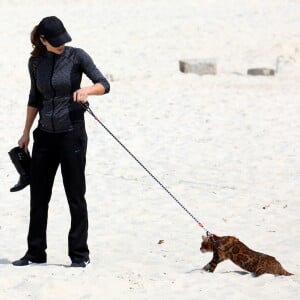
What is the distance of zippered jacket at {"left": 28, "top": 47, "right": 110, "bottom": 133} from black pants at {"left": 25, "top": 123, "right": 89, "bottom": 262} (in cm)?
9

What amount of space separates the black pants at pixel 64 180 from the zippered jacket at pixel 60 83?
3.4 inches

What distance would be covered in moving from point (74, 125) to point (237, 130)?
670 cm

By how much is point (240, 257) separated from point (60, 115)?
153 cm

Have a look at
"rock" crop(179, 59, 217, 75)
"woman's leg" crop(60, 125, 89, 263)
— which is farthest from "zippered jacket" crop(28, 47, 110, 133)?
"rock" crop(179, 59, 217, 75)

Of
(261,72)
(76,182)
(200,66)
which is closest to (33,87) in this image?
(76,182)

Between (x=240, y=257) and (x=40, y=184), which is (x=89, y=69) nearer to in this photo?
(x=40, y=184)

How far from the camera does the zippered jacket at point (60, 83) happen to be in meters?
5.07

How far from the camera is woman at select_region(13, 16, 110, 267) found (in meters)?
5.06

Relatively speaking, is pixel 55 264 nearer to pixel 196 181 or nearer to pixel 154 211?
pixel 154 211

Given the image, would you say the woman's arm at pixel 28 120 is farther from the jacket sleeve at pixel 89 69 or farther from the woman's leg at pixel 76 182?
the jacket sleeve at pixel 89 69

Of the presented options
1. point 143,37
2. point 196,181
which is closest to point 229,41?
point 143,37

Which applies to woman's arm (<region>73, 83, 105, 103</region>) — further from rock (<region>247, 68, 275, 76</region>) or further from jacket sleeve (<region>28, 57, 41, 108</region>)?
rock (<region>247, 68, 275, 76</region>)

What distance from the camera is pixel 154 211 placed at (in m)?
7.48

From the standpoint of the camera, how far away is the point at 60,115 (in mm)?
5109
